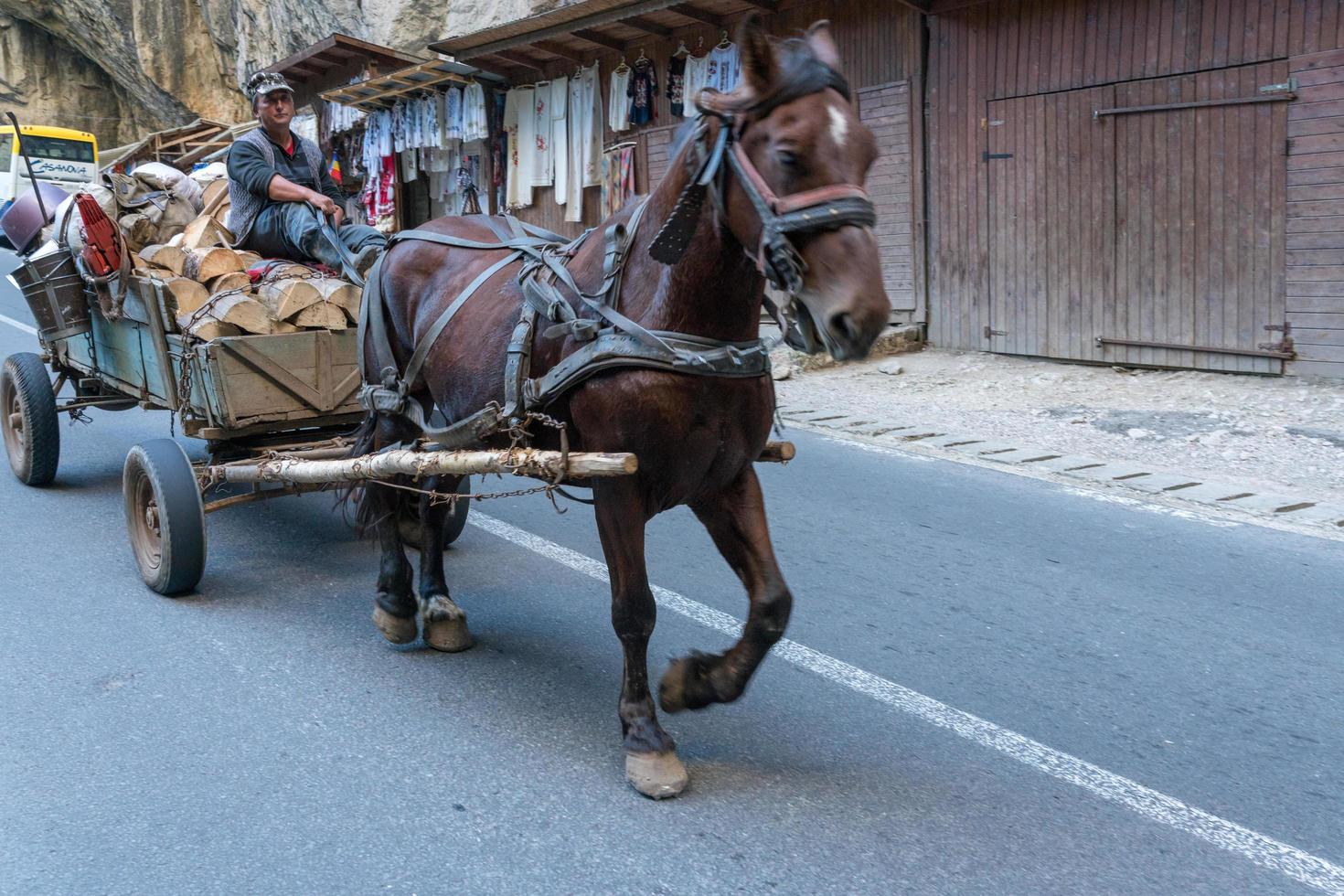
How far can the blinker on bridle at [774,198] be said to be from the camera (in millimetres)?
2539

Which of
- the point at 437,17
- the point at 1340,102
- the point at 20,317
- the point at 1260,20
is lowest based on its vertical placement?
the point at 20,317

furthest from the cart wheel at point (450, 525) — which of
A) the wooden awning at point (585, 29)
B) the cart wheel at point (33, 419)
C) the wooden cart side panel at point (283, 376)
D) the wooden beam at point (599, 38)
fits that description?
the wooden beam at point (599, 38)

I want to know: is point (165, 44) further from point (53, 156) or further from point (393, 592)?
point (393, 592)

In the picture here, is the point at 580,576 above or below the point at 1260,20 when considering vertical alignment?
below

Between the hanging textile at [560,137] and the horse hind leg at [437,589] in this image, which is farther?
the hanging textile at [560,137]

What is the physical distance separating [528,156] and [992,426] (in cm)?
938

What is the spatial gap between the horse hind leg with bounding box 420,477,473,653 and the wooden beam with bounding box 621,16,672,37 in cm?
987

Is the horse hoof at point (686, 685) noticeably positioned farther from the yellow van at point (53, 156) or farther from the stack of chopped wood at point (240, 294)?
the yellow van at point (53, 156)

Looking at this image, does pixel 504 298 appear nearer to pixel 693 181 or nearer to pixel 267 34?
pixel 693 181

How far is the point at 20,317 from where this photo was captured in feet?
51.5

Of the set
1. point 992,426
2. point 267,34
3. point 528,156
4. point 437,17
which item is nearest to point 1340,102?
point 992,426

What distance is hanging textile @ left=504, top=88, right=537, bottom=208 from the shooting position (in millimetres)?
15750

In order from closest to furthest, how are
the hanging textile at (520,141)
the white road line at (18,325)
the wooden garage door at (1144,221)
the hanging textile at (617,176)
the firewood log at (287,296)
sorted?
the firewood log at (287,296), the wooden garage door at (1144,221), the white road line at (18,325), the hanging textile at (617,176), the hanging textile at (520,141)

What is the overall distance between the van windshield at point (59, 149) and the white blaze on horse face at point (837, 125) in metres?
24.2
